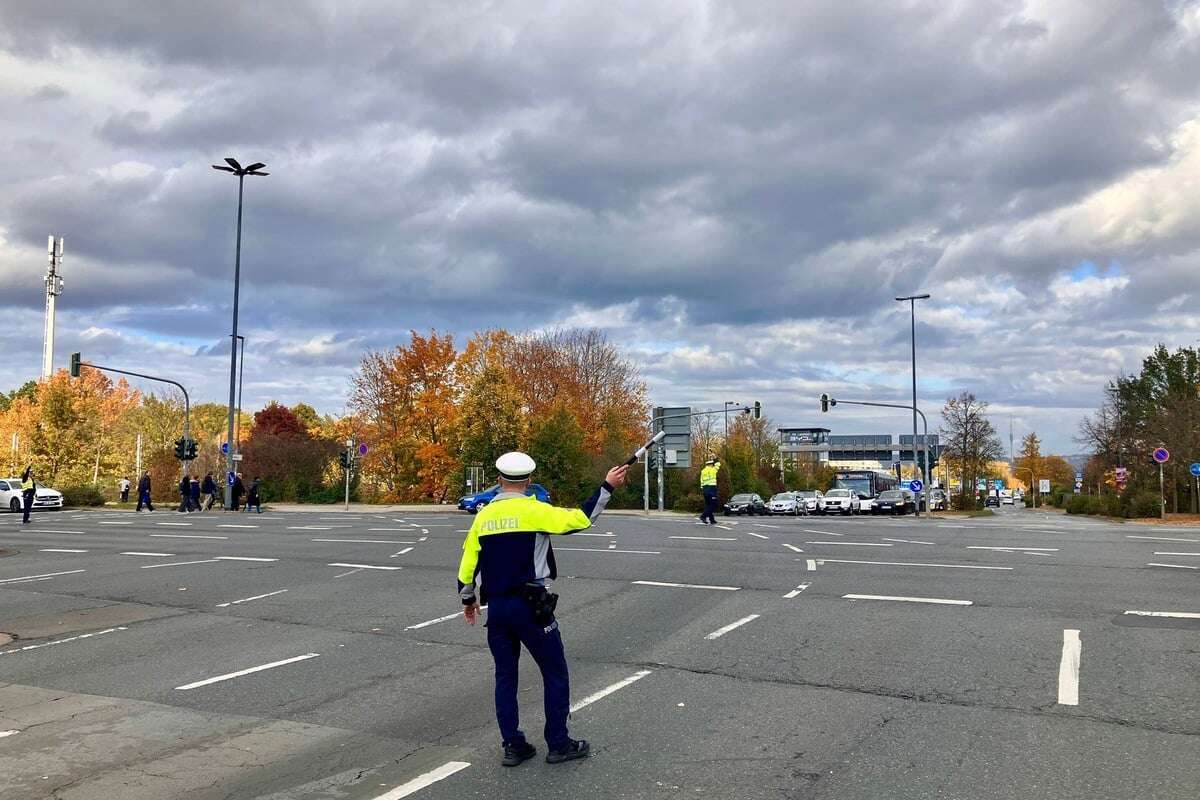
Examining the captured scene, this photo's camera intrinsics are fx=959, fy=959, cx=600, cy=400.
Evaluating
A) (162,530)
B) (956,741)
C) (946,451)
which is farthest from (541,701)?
(946,451)

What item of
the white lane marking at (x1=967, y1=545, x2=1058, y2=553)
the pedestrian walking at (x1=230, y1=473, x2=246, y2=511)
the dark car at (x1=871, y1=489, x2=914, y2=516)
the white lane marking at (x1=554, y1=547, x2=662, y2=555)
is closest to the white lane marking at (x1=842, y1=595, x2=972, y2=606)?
the white lane marking at (x1=554, y1=547, x2=662, y2=555)

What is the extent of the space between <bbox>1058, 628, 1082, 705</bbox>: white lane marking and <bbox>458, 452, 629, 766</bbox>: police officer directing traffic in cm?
357

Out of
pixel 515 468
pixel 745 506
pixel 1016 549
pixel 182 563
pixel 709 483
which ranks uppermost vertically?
pixel 515 468

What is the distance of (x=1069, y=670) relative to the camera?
24.8 feet

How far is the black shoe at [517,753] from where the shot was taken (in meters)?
5.37

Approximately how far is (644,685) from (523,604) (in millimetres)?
2358

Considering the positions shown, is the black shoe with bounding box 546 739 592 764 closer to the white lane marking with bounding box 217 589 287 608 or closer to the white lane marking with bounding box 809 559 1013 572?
the white lane marking with bounding box 217 589 287 608

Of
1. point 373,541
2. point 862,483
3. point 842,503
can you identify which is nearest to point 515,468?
point 373,541

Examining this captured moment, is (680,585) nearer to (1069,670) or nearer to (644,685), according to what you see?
(644,685)

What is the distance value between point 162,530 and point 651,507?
31.7 metres

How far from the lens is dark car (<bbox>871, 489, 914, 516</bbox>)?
174ft

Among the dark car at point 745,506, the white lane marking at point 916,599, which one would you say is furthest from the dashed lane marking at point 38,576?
the dark car at point 745,506

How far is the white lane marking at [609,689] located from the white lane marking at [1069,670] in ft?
9.90

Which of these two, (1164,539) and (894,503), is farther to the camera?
(894,503)
